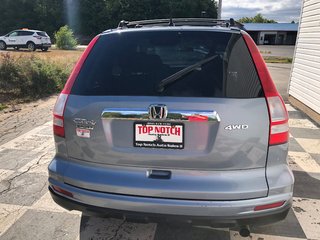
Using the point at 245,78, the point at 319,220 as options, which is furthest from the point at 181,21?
the point at 319,220

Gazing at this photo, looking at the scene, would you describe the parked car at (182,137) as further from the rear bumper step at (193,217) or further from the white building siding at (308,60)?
the white building siding at (308,60)

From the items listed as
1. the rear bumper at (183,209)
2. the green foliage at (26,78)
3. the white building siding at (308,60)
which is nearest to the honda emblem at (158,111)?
the rear bumper at (183,209)

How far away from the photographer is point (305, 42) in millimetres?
7426

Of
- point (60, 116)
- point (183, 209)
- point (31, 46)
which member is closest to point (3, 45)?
point (31, 46)

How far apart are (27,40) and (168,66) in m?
27.8

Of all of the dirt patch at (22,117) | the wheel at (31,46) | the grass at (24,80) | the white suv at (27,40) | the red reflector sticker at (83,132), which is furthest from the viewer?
the wheel at (31,46)

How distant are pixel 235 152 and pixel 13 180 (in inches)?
114

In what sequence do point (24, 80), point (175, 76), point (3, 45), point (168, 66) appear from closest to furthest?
point (175, 76) → point (168, 66) → point (24, 80) → point (3, 45)

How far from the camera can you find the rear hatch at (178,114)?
6.49 ft

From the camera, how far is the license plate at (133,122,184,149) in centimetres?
202

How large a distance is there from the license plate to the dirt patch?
382 centimetres

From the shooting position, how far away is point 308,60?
709 cm

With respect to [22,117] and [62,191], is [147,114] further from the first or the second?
[22,117]

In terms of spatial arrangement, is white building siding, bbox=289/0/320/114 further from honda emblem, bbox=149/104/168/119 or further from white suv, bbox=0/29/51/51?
white suv, bbox=0/29/51/51
